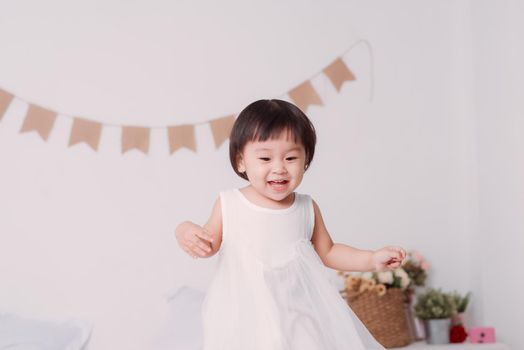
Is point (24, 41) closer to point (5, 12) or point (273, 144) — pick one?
point (5, 12)

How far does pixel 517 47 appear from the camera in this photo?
104 inches

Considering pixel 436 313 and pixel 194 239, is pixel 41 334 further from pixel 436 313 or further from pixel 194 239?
pixel 436 313

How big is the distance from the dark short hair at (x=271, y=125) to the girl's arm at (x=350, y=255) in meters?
0.22

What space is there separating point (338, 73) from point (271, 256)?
1.58 metres

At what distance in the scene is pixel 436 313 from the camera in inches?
110

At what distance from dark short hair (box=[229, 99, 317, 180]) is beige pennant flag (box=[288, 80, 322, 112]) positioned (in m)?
1.36

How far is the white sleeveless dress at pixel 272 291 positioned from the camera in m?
1.50

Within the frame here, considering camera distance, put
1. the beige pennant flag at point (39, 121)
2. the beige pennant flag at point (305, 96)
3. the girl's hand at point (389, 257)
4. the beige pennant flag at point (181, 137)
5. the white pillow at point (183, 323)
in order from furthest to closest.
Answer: the beige pennant flag at point (305, 96), the beige pennant flag at point (181, 137), the beige pennant flag at point (39, 121), the white pillow at point (183, 323), the girl's hand at point (389, 257)

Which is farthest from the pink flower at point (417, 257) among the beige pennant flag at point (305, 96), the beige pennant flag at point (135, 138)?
the beige pennant flag at point (135, 138)

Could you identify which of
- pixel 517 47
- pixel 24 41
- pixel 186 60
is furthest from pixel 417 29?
pixel 24 41

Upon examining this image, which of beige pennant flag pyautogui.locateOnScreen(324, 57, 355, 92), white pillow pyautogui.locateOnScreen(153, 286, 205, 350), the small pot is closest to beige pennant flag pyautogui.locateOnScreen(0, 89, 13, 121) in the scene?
white pillow pyautogui.locateOnScreen(153, 286, 205, 350)

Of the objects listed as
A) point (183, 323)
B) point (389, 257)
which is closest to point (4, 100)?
point (183, 323)

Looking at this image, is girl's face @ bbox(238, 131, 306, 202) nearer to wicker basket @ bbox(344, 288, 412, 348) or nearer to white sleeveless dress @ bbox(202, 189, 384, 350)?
white sleeveless dress @ bbox(202, 189, 384, 350)

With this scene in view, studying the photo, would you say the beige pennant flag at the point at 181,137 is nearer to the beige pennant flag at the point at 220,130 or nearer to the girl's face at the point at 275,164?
the beige pennant flag at the point at 220,130
